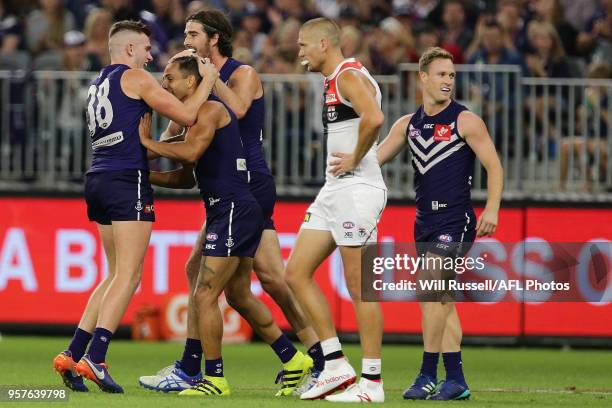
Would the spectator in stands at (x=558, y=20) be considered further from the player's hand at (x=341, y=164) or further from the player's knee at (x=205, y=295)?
the player's knee at (x=205, y=295)

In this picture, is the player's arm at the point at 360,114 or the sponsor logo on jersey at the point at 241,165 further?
the sponsor logo on jersey at the point at 241,165

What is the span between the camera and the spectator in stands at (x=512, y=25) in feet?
55.8

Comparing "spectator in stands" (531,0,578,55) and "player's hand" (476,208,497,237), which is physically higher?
"spectator in stands" (531,0,578,55)

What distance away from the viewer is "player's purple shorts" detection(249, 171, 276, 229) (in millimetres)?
10188

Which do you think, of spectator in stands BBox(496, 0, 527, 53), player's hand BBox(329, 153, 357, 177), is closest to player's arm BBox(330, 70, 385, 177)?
player's hand BBox(329, 153, 357, 177)

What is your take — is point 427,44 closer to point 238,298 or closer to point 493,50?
point 493,50

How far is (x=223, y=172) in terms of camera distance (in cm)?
962

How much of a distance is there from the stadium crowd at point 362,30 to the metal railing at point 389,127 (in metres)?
0.67

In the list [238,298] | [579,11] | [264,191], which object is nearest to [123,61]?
[264,191]

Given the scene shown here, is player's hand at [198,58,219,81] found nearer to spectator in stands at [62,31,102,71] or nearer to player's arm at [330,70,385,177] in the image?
player's arm at [330,70,385,177]

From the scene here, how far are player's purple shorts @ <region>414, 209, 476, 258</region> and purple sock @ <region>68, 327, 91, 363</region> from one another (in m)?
2.50

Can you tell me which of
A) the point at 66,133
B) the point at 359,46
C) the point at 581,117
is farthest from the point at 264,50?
the point at 581,117

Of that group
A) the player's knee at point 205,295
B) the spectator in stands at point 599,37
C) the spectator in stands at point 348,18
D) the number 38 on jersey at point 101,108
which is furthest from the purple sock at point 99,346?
the spectator in stands at point 599,37

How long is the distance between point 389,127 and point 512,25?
2916 mm
